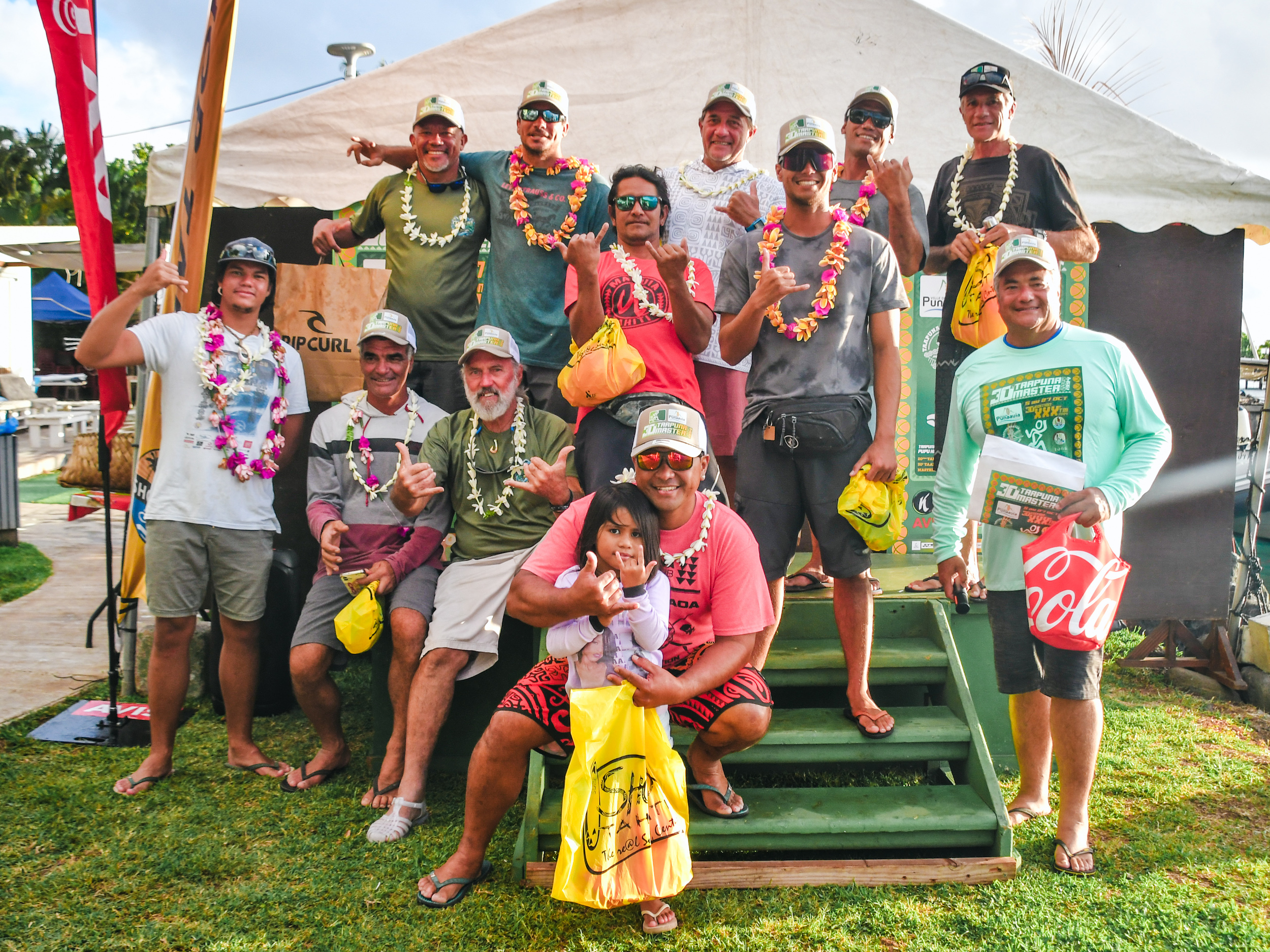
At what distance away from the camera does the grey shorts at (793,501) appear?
3.24 metres

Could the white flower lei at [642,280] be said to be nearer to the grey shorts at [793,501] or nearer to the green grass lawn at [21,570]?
the grey shorts at [793,501]

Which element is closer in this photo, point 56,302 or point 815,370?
point 815,370

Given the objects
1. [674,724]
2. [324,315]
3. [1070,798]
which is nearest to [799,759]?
[674,724]

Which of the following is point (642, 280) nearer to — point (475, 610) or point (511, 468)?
point (511, 468)

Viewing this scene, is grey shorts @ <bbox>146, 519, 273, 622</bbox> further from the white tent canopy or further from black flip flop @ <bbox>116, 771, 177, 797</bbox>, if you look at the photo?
the white tent canopy

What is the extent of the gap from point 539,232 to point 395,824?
2556mm

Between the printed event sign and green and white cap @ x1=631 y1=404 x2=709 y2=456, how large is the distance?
103 cm

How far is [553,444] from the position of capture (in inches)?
146

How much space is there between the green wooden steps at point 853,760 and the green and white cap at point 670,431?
3.96 feet

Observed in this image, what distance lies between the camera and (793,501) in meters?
3.31

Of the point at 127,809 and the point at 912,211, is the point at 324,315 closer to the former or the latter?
the point at 127,809

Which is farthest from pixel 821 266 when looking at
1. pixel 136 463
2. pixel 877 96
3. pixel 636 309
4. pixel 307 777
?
pixel 136 463

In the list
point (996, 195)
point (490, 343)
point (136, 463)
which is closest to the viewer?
point (490, 343)

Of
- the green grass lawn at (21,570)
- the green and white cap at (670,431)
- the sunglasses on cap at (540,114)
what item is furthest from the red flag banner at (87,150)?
the green grass lawn at (21,570)
